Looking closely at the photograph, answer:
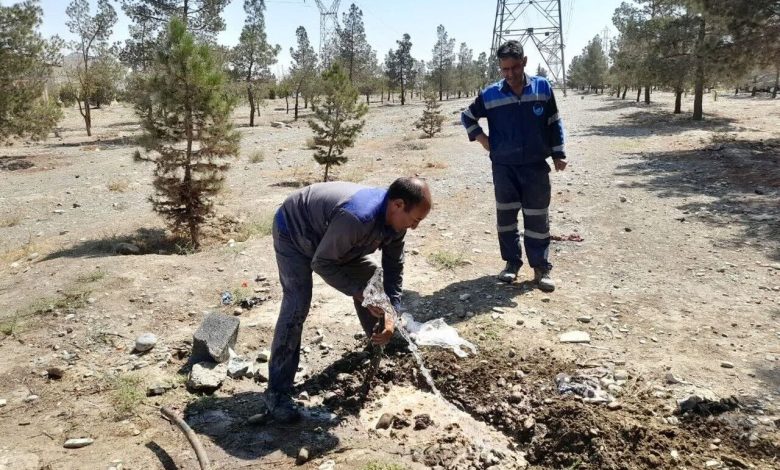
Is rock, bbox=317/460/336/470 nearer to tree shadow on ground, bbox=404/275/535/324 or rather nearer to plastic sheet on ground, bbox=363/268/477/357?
plastic sheet on ground, bbox=363/268/477/357

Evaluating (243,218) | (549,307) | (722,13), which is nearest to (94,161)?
(243,218)

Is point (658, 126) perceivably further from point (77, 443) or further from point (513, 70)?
point (77, 443)

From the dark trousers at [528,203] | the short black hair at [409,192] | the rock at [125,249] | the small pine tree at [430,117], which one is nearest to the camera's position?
the short black hair at [409,192]

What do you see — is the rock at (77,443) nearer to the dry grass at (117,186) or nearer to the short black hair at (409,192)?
the short black hair at (409,192)

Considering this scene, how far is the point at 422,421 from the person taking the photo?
2957mm

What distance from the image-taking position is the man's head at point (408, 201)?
2389mm

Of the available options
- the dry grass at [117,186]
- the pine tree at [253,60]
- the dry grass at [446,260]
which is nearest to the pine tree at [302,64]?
the pine tree at [253,60]

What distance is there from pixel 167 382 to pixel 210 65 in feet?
14.6

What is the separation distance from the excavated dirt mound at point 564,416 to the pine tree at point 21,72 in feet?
49.8

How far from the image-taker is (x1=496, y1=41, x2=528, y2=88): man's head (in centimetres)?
396

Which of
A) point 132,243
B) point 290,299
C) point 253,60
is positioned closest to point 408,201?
point 290,299

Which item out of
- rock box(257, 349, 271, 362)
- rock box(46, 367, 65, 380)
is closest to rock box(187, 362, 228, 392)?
rock box(257, 349, 271, 362)

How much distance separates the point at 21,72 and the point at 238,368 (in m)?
15.2

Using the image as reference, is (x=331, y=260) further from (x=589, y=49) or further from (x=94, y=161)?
(x=589, y=49)
